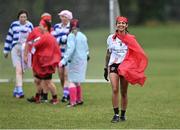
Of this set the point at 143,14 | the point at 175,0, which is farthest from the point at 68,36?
the point at 175,0

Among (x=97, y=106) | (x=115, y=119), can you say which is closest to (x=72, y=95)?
(x=97, y=106)

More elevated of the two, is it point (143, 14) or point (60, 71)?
point (143, 14)

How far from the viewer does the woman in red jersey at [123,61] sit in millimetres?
14852

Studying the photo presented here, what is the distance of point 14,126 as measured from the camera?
14.1m

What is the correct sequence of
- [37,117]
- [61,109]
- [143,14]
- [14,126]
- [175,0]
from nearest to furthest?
[14,126] → [37,117] → [61,109] → [143,14] → [175,0]

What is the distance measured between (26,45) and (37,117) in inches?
128

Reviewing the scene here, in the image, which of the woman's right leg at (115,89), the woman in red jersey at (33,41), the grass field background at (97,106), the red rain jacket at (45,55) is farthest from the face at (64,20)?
the woman's right leg at (115,89)

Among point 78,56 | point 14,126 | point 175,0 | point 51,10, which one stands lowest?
point 14,126

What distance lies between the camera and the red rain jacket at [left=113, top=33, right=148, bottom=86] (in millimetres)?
14821

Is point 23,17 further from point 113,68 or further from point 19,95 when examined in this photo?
point 113,68

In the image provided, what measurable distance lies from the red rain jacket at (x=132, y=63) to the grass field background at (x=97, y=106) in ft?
2.67

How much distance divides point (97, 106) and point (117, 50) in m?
2.84

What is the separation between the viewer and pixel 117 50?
15.0 metres

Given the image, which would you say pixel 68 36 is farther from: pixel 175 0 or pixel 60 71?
pixel 175 0
